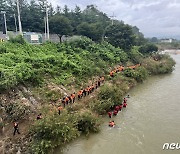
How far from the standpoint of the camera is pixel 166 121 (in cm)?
1689

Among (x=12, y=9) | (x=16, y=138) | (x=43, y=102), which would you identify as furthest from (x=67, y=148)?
(x=12, y=9)

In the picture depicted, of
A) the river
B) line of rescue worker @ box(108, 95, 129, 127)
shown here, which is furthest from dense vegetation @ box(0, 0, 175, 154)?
the river

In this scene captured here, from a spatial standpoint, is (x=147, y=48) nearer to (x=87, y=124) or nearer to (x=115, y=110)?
(x=115, y=110)

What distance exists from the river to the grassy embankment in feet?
2.78

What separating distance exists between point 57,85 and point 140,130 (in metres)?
7.81

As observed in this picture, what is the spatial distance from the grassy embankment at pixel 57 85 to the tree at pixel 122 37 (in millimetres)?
8775

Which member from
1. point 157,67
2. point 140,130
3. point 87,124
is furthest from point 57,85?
point 157,67

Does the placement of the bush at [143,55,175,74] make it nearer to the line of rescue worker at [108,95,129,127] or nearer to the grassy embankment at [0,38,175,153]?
the grassy embankment at [0,38,175,153]

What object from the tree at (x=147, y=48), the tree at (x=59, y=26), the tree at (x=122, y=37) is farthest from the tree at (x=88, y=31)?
the tree at (x=147, y=48)

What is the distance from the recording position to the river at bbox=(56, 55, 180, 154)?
1333cm

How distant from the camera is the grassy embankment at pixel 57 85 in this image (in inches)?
514

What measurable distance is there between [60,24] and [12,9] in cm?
1196

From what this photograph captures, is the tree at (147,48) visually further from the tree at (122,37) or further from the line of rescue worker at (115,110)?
the line of rescue worker at (115,110)

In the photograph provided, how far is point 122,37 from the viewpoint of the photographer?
1565 inches
